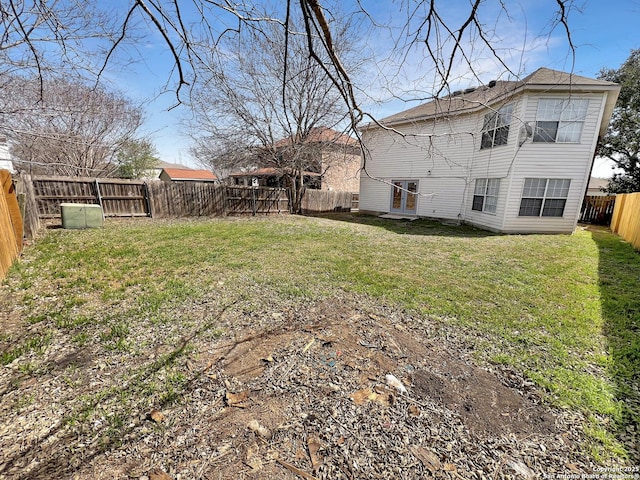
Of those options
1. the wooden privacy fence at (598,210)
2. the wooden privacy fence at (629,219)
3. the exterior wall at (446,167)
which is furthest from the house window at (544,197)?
the wooden privacy fence at (598,210)

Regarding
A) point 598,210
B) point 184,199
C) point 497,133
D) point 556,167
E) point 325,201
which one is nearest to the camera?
point 556,167

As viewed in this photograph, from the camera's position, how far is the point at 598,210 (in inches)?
523

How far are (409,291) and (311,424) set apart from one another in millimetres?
2748

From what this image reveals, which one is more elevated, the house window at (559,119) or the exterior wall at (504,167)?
the house window at (559,119)

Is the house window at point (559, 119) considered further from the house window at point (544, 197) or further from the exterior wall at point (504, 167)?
the house window at point (544, 197)

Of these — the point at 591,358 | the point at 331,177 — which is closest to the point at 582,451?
the point at 591,358

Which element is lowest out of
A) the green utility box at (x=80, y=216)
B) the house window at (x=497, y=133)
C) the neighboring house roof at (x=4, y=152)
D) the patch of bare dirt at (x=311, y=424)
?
the patch of bare dirt at (x=311, y=424)

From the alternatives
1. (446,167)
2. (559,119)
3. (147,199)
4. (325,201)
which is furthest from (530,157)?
(147,199)

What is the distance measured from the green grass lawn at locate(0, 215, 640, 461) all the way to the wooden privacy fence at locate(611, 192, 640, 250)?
629 millimetres

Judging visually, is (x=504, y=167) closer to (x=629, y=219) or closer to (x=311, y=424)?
(x=629, y=219)

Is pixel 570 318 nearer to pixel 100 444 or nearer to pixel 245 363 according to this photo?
pixel 245 363

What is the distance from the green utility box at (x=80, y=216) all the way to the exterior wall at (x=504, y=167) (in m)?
8.69

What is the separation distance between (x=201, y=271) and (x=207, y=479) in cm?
373

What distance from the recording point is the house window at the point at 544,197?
9188mm
